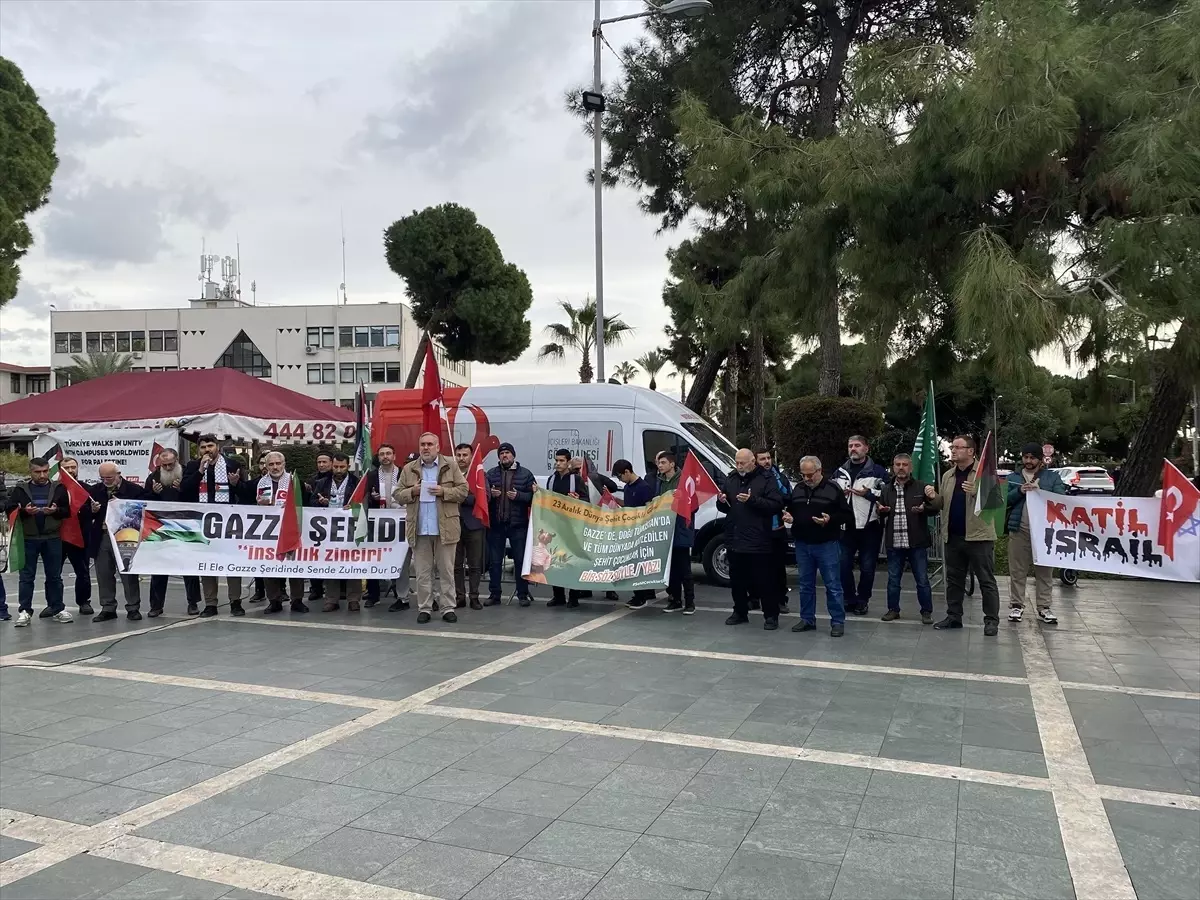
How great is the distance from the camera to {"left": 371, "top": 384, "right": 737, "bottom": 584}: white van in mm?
11523

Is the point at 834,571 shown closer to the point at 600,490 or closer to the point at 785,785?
the point at 600,490

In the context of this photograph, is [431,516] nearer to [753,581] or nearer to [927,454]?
[753,581]

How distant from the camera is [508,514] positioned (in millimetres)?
10477

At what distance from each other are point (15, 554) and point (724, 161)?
946cm

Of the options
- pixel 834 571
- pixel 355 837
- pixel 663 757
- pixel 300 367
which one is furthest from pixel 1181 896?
pixel 300 367

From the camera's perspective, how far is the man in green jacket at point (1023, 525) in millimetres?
8961

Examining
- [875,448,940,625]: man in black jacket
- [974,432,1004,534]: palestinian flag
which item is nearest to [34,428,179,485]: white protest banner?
[875,448,940,625]: man in black jacket

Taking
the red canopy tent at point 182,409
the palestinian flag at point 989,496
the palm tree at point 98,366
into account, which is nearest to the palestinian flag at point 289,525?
the red canopy tent at point 182,409

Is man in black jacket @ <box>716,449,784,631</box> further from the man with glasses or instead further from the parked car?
the parked car

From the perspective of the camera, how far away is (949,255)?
10.7 meters

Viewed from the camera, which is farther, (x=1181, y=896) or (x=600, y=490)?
(x=600, y=490)

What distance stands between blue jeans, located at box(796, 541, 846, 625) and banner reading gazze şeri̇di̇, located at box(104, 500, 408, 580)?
4.42 m

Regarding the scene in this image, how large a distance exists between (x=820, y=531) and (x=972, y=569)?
159 cm

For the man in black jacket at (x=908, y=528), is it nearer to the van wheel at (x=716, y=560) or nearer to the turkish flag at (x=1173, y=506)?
the turkish flag at (x=1173, y=506)
